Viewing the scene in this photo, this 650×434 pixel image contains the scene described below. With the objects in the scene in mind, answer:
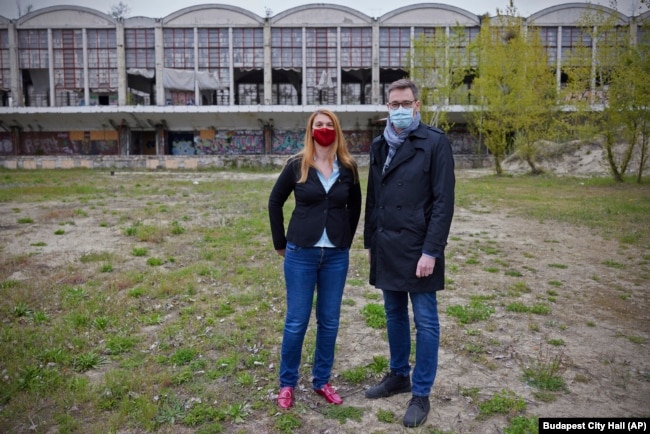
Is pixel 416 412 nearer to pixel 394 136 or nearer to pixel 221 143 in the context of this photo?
pixel 394 136

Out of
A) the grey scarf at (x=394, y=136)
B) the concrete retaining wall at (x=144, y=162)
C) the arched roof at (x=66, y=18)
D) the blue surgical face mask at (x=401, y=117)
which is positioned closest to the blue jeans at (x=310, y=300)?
the grey scarf at (x=394, y=136)

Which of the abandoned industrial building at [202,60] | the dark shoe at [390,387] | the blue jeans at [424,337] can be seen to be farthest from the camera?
the abandoned industrial building at [202,60]

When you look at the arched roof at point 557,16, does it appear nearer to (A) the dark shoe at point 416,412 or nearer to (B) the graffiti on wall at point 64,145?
(B) the graffiti on wall at point 64,145

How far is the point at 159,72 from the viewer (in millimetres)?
48594

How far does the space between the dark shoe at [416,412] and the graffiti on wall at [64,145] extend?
49.8 meters

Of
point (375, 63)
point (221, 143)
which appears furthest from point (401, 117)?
point (375, 63)

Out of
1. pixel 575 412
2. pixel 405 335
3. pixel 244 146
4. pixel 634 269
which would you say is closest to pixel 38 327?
pixel 405 335

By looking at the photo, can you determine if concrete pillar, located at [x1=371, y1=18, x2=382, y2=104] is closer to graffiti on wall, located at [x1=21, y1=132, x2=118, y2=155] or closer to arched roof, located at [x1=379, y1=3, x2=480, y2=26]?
arched roof, located at [x1=379, y1=3, x2=480, y2=26]

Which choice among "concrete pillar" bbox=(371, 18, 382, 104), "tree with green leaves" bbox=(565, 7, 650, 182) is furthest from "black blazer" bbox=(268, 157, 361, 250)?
"concrete pillar" bbox=(371, 18, 382, 104)

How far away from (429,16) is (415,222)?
48612 mm

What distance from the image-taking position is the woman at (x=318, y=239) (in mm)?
4246

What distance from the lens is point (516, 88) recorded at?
30312mm

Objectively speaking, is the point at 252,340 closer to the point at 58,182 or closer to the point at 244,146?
the point at 58,182

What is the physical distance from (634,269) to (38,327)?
9657 millimetres
